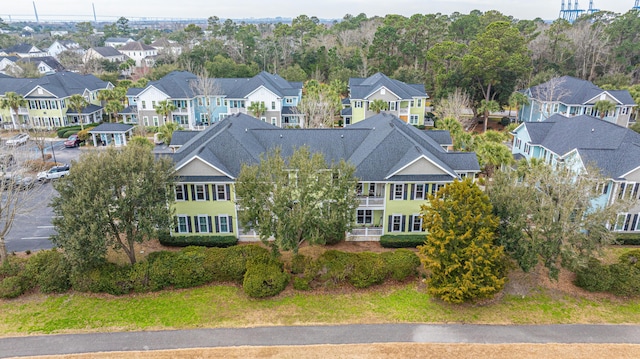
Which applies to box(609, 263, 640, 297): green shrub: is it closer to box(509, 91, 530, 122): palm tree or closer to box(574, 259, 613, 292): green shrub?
box(574, 259, 613, 292): green shrub

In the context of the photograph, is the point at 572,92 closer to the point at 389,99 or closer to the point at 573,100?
the point at 573,100

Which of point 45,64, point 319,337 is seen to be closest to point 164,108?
point 319,337

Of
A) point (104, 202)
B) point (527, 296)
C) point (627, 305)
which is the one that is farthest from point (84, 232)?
point (627, 305)


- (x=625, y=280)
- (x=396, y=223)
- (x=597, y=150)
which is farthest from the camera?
(x=597, y=150)

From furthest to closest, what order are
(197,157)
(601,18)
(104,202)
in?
(601,18), (197,157), (104,202)

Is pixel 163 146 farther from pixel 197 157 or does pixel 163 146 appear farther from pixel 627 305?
pixel 627 305
